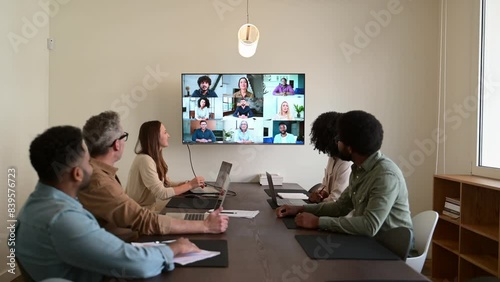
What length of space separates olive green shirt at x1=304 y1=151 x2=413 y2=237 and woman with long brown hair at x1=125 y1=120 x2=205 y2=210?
1.30 meters

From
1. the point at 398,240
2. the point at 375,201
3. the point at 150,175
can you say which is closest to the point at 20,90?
the point at 150,175

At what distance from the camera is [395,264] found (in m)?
1.46

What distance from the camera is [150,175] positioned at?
9.25 ft

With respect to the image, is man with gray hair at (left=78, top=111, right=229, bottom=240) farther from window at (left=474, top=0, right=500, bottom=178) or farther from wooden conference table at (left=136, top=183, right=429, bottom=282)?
window at (left=474, top=0, right=500, bottom=178)

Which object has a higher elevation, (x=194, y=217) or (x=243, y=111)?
(x=243, y=111)

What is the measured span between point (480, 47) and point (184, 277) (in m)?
3.35

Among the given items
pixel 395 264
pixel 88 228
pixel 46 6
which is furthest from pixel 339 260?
pixel 46 6

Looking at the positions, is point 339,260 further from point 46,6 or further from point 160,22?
point 46,6

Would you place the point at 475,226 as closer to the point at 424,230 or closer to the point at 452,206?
the point at 452,206

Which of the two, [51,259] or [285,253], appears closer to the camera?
[51,259]

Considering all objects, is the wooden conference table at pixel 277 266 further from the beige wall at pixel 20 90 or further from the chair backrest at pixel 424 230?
the beige wall at pixel 20 90

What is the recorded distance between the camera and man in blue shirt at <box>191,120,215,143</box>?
148 inches

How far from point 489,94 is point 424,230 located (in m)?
1.81

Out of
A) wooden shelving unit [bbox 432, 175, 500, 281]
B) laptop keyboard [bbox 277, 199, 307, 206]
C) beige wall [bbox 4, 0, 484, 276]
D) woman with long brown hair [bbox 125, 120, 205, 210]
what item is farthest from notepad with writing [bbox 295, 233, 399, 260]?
beige wall [bbox 4, 0, 484, 276]
